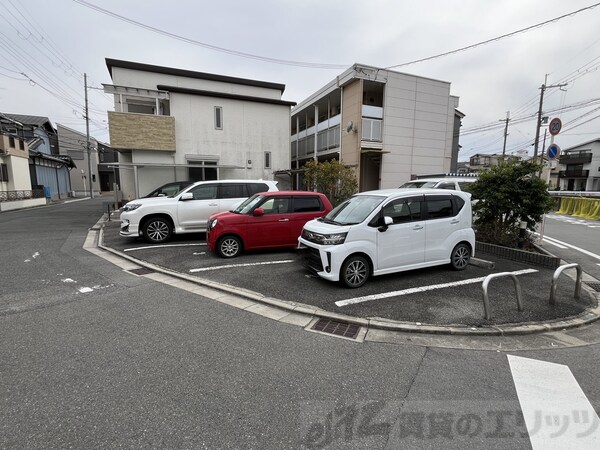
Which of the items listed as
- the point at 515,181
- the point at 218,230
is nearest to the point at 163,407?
the point at 218,230

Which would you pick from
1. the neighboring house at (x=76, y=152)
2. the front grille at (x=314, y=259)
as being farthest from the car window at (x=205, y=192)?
the neighboring house at (x=76, y=152)

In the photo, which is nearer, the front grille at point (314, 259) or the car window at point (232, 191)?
the front grille at point (314, 259)

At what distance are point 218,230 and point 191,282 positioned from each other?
1674mm

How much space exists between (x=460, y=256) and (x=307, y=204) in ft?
11.9

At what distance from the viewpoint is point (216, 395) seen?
2645 millimetres

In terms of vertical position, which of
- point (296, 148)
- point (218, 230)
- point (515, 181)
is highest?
point (296, 148)

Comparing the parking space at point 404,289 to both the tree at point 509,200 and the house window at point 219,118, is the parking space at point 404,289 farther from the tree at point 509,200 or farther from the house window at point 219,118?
the house window at point 219,118

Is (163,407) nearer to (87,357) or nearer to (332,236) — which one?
(87,357)

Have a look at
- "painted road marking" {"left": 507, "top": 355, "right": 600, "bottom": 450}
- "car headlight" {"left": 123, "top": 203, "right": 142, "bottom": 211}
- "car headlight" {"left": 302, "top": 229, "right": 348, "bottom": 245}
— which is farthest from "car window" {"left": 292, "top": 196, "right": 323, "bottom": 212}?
"painted road marking" {"left": 507, "top": 355, "right": 600, "bottom": 450}

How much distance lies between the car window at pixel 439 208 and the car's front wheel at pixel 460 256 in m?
0.78

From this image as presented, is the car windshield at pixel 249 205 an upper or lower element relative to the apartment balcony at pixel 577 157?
lower

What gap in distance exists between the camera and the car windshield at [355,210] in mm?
5469

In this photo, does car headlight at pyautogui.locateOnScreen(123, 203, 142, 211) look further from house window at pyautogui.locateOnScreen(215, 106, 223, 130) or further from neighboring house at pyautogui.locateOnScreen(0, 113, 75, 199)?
neighboring house at pyautogui.locateOnScreen(0, 113, 75, 199)

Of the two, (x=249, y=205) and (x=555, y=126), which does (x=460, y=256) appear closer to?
(x=249, y=205)
